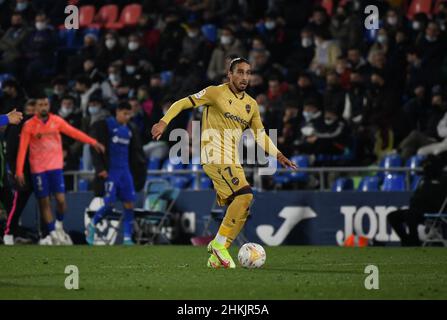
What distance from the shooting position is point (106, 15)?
28.5 m

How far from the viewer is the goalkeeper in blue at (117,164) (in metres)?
18.5

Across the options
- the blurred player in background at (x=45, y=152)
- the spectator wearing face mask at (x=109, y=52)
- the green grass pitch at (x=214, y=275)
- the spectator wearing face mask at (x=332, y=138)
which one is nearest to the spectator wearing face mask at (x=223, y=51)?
the spectator wearing face mask at (x=109, y=52)

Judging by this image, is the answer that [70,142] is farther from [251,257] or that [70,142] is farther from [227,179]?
[251,257]

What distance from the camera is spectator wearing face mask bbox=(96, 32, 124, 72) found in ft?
81.6

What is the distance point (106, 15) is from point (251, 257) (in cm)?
1776

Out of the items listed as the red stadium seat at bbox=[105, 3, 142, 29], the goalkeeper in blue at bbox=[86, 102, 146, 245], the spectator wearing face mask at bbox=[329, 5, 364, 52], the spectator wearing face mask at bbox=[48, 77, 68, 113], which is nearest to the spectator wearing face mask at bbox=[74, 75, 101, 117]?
the spectator wearing face mask at bbox=[48, 77, 68, 113]

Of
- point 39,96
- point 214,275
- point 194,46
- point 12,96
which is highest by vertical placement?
point 194,46

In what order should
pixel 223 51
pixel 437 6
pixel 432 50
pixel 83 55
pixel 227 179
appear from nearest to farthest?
pixel 227 179
pixel 432 50
pixel 437 6
pixel 223 51
pixel 83 55

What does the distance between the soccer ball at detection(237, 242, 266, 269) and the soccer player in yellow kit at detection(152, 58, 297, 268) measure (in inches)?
6.4

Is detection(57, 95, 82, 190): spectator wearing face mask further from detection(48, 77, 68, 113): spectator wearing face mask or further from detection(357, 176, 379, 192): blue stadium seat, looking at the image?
detection(357, 176, 379, 192): blue stadium seat

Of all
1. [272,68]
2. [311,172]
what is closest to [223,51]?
[272,68]

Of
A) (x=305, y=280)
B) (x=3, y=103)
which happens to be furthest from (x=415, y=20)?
(x=305, y=280)

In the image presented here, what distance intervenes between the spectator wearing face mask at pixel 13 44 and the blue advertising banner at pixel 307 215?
8726mm

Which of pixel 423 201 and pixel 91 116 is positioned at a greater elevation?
pixel 91 116
